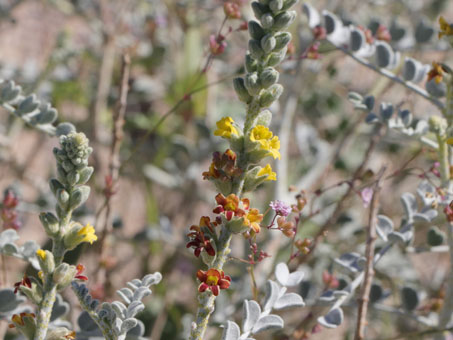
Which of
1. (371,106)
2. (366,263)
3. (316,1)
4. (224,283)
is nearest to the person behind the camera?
(224,283)

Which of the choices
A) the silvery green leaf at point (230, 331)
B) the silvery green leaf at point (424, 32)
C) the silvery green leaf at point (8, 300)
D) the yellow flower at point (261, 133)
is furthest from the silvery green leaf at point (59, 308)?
the silvery green leaf at point (424, 32)

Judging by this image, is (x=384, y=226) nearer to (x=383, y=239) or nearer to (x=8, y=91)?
(x=383, y=239)

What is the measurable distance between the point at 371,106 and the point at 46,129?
0.49 m

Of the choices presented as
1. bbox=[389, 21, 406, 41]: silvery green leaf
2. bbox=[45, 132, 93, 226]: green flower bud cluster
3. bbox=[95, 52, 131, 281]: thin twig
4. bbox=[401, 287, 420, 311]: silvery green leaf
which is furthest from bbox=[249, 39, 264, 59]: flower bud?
bbox=[389, 21, 406, 41]: silvery green leaf

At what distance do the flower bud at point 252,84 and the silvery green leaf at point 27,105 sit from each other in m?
0.38

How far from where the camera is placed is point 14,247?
2.35 feet

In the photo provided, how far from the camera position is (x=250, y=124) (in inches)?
23.3

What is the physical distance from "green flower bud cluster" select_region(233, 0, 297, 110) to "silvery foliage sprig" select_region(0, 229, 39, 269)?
0.36m

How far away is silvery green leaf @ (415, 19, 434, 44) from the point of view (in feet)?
3.66

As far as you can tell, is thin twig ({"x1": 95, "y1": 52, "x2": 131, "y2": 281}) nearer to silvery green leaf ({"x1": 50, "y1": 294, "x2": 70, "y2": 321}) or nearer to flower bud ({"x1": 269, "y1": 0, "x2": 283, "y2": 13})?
silvery green leaf ({"x1": 50, "y1": 294, "x2": 70, "y2": 321})

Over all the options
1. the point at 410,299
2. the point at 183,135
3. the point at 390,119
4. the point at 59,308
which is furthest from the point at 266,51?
the point at 183,135

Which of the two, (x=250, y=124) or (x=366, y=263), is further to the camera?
(x=366, y=263)

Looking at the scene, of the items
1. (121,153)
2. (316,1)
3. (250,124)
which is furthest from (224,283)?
(316,1)

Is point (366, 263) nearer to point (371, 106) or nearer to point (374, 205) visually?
point (374, 205)
